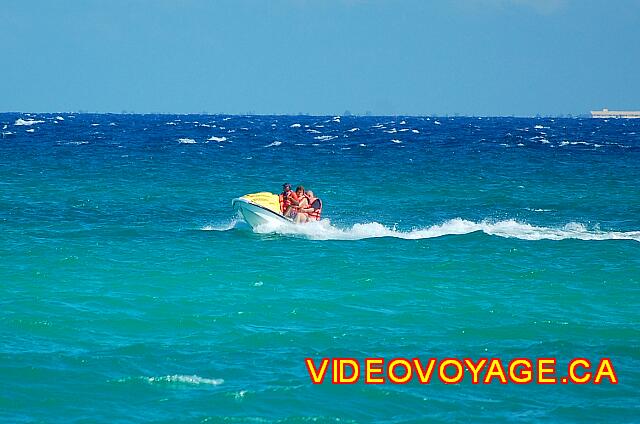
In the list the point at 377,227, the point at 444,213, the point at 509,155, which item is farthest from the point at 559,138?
the point at 377,227

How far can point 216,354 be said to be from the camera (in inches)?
581

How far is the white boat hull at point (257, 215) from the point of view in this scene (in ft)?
90.2

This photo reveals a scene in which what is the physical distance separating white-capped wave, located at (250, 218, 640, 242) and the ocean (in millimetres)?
96

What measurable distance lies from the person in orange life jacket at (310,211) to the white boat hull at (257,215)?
369mm

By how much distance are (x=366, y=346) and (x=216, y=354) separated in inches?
97.2

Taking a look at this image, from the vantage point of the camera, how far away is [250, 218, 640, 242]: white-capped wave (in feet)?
88.5

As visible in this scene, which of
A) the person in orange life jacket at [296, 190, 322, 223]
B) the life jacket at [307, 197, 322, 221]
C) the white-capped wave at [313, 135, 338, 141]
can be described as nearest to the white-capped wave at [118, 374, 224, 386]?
the person in orange life jacket at [296, 190, 322, 223]

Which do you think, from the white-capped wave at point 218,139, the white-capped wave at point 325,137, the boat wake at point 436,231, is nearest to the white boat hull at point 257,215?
the boat wake at point 436,231

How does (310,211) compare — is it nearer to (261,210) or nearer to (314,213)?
(314,213)

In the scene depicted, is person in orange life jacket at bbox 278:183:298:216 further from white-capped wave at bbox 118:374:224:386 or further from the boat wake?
white-capped wave at bbox 118:374:224:386

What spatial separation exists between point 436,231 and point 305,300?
10497 mm

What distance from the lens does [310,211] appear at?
90.8 feet

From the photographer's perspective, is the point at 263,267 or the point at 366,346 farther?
the point at 263,267

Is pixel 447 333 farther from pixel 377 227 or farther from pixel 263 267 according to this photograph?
pixel 377 227
